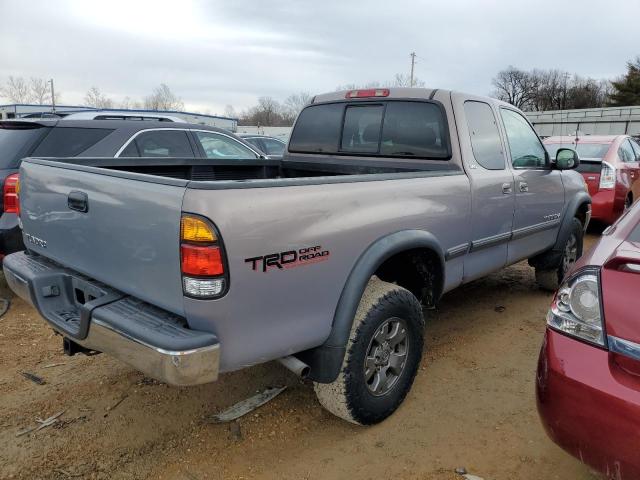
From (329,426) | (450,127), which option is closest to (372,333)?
(329,426)

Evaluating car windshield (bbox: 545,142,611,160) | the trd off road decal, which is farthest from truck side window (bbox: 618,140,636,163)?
the trd off road decal

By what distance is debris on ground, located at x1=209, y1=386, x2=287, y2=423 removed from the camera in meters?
2.97

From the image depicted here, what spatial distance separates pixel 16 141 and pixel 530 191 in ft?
16.0

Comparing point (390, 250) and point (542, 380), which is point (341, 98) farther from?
point (542, 380)

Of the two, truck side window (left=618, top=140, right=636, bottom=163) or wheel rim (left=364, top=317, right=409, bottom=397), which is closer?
wheel rim (left=364, top=317, right=409, bottom=397)

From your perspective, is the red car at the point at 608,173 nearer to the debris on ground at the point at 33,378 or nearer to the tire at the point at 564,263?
the tire at the point at 564,263

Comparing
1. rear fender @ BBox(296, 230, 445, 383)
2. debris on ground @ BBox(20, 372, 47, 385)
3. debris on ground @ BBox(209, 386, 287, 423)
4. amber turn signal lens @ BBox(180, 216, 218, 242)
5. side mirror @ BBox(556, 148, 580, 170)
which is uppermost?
side mirror @ BBox(556, 148, 580, 170)

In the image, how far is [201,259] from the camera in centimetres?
195

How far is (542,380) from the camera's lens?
206 cm

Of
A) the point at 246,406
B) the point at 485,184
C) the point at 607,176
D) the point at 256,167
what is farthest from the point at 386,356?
the point at 607,176

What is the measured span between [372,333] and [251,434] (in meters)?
0.92

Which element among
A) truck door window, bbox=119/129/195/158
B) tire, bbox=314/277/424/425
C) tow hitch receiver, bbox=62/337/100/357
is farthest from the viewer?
truck door window, bbox=119/129/195/158

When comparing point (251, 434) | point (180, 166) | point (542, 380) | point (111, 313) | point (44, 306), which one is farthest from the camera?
point (180, 166)

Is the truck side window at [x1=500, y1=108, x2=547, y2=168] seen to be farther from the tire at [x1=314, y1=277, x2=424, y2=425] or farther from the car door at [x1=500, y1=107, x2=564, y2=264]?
the tire at [x1=314, y1=277, x2=424, y2=425]
